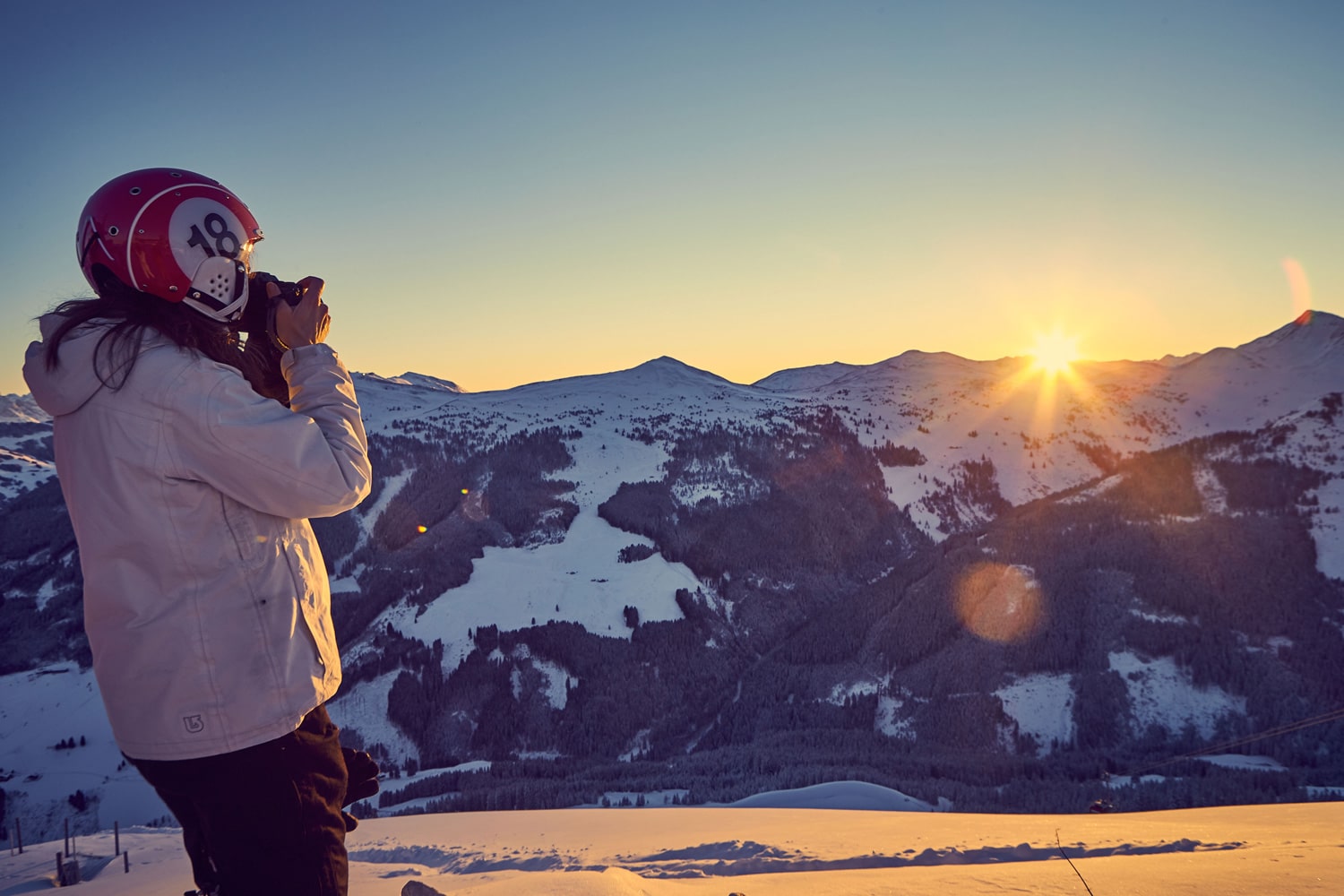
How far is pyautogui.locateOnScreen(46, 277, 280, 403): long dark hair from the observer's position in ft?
8.39

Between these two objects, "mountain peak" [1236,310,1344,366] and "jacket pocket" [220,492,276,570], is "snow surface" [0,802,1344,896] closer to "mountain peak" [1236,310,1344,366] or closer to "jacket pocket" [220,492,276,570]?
"jacket pocket" [220,492,276,570]

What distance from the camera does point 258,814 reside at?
2633 millimetres

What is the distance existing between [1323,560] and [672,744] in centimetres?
3217

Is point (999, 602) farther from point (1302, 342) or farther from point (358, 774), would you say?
point (1302, 342)

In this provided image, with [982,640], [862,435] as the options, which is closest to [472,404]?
[862,435]

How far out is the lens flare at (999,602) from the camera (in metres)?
40.7

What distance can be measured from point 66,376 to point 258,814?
1.50 meters

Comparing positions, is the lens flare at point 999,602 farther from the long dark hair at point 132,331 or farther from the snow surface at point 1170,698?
the long dark hair at point 132,331

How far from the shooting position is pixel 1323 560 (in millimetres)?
38438

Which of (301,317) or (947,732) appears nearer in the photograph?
(301,317)

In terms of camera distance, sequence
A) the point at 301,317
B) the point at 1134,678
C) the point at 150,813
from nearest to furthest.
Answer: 1. the point at 301,317
2. the point at 1134,678
3. the point at 150,813

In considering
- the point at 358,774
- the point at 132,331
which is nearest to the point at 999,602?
the point at 358,774

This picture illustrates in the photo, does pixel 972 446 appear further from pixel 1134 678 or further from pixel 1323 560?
pixel 1134 678

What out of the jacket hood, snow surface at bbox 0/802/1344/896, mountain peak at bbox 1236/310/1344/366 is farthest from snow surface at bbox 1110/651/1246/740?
mountain peak at bbox 1236/310/1344/366
